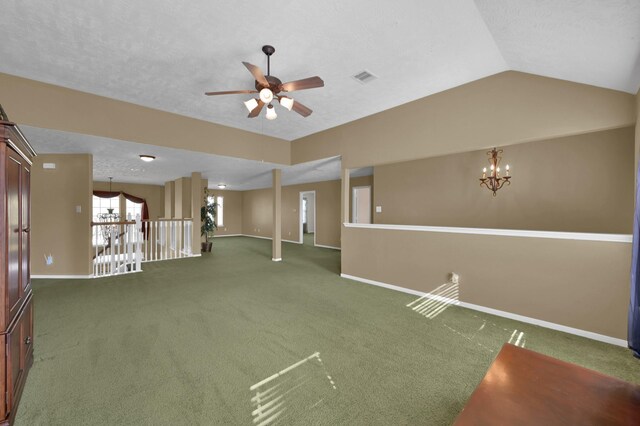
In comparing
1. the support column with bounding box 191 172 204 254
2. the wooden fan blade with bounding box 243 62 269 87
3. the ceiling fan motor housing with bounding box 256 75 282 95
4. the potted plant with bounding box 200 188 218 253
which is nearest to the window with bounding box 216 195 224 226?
the potted plant with bounding box 200 188 218 253

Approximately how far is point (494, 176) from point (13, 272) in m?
5.62

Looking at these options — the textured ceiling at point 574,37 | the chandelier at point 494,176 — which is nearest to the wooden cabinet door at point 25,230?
the textured ceiling at point 574,37

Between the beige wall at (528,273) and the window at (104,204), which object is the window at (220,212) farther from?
the beige wall at (528,273)

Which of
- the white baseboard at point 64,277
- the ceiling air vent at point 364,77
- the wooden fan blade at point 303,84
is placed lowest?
the white baseboard at point 64,277

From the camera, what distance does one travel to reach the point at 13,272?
178cm

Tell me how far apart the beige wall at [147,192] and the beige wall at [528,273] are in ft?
36.9

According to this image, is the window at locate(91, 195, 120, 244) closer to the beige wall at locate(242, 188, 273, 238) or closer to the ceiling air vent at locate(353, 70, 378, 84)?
the beige wall at locate(242, 188, 273, 238)

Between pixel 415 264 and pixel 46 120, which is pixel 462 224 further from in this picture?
pixel 46 120

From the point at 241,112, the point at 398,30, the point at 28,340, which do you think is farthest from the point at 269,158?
the point at 28,340

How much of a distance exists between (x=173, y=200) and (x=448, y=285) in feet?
31.3

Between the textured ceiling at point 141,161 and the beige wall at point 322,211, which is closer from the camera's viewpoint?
the textured ceiling at point 141,161

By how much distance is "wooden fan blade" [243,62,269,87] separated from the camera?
2541 mm

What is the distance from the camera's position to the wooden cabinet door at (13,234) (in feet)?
5.42

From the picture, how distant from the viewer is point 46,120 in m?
3.67
